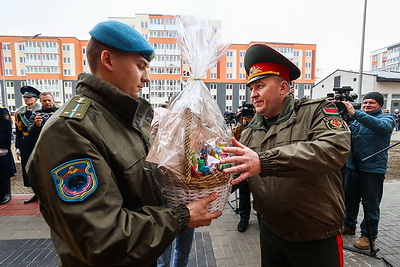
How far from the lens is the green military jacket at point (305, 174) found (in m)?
1.32

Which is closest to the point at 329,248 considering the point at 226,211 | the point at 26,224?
the point at 226,211

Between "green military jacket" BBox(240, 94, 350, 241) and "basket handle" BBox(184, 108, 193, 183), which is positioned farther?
"green military jacket" BBox(240, 94, 350, 241)

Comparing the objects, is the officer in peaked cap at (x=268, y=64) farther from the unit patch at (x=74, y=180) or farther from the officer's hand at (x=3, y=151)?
the officer's hand at (x=3, y=151)

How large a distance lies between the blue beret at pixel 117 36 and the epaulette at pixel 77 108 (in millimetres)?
320

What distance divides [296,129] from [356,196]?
2.94 metres

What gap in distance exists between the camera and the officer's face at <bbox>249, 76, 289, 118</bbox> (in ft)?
6.23

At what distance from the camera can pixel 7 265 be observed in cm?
298

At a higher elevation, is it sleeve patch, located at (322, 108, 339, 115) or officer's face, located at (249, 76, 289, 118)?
officer's face, located at (249, 76, 289, 118)

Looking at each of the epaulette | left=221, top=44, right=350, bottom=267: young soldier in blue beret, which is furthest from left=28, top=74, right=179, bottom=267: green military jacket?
left=221, top=44, right=350, bottom=267: young soldier in blue beret

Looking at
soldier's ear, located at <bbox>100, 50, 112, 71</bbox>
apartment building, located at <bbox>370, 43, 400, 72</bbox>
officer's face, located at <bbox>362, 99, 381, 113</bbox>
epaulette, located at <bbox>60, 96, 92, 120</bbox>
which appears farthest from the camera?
apartment building, located at <bbox>370, 43, 400, 72</bbox>

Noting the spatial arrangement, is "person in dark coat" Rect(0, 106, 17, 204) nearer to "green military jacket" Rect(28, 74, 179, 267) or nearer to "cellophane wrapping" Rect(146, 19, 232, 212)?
"green military jacket" Rect(28, 74, 179, 267)

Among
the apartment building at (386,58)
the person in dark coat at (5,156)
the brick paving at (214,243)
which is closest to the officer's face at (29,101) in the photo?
the person in dark coat at (5,156)

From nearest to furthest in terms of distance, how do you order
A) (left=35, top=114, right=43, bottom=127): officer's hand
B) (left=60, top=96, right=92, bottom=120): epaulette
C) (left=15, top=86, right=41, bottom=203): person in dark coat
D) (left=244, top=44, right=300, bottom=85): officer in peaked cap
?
(left=60, top=96, right=92, bottom=120): epaulette
(left=244, top=44, right=300, bottom=85): officer in peaked cap
(left=35, top=114, right=43, bottom=127): officer's hand
(left=15, top=86, right=41, bottom=203): person in dark coat

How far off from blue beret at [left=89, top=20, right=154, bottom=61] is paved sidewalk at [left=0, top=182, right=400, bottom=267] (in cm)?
280
